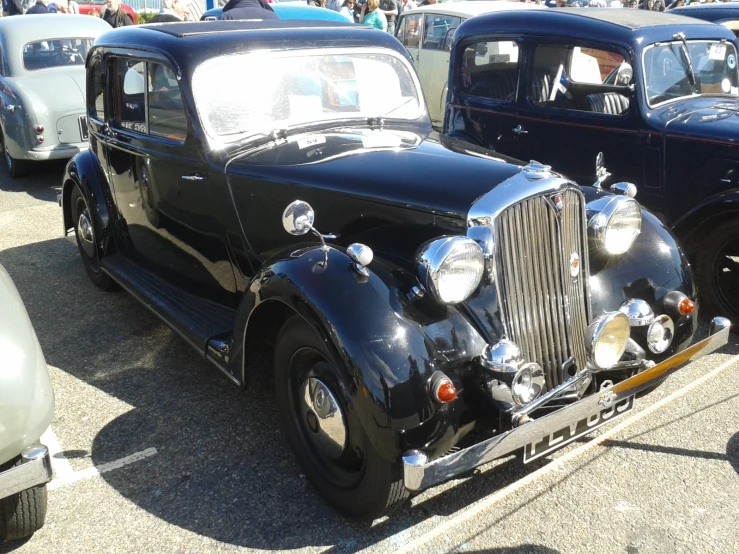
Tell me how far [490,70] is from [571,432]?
3965 millimetres

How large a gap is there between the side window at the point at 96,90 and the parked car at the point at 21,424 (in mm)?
2317

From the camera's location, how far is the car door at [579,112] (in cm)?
486

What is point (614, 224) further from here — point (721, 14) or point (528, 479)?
point (721, 14)

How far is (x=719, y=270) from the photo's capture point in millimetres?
4418

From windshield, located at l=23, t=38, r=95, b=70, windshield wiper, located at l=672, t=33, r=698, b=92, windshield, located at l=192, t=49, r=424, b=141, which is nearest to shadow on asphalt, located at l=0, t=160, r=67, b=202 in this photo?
windshield, located at l=23, t=38, r=95, b=70

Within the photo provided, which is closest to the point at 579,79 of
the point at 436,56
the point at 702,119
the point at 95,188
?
the point at 702,119

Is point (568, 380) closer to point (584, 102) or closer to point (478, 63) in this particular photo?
point (584, 102)

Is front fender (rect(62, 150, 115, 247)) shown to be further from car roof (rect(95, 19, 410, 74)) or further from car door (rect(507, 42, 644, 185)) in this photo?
car door (rect(507, 42, 644, 185))

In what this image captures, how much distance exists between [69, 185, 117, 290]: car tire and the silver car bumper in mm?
2713

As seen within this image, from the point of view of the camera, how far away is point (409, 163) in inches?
123

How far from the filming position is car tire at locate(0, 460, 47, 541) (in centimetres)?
253

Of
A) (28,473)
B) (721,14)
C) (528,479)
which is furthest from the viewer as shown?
(721,14)

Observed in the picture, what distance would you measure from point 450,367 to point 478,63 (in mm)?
4109

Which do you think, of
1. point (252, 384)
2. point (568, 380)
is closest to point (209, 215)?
point (252, 384)
